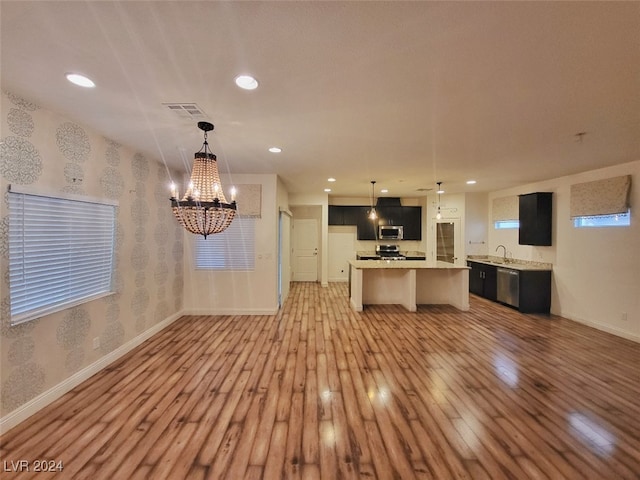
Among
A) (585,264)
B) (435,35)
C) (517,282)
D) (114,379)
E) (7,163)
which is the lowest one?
(114,379)

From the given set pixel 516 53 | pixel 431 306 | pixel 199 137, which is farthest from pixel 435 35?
pixel 431 306

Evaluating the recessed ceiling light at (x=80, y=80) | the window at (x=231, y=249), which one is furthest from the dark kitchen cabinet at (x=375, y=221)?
the recessed ceiling light at (x=80, y=80)

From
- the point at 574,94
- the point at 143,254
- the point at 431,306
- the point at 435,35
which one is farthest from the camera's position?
the point at 431,306

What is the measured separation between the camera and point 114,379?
2.80m

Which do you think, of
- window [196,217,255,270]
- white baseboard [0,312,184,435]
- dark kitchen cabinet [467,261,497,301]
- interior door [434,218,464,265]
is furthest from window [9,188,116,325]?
interior door [434,218,464,265]

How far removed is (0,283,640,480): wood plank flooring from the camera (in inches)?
69.5

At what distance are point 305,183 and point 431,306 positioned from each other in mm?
3785

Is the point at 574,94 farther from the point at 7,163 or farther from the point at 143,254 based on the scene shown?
the point at 143,254

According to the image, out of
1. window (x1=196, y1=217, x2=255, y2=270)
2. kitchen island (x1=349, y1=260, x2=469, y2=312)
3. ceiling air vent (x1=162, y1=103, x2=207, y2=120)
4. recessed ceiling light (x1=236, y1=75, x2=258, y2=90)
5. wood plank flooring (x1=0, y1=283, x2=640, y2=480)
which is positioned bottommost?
wood plank flooring (x1=0, y1=283, x2=640, y2=480)

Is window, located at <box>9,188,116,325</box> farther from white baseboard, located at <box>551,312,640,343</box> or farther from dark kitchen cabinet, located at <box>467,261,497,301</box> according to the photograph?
white baseboard, located at <box>551,312,640,343</box>

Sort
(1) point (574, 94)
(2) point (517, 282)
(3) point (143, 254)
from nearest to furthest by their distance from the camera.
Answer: (1) point (574, 94) → (3) point (143, 254) → (2) point (517, 282)

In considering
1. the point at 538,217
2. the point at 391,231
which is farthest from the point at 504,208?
the point at 391,231

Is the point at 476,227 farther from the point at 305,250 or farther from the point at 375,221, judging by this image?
the point at 305,250

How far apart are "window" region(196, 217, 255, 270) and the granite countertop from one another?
5.29 m
